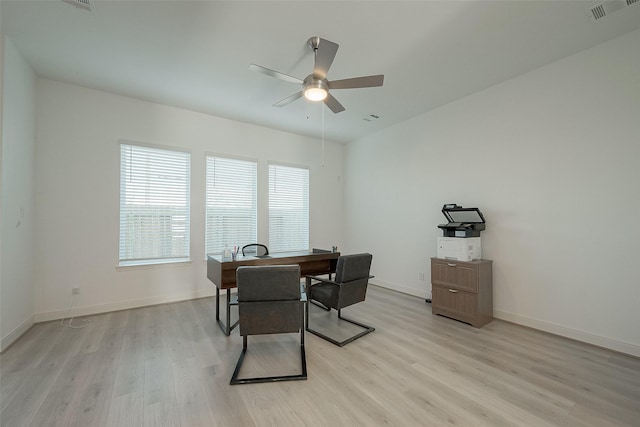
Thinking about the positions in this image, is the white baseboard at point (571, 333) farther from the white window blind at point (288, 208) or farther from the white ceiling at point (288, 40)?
the white window blind at point (288, 208)

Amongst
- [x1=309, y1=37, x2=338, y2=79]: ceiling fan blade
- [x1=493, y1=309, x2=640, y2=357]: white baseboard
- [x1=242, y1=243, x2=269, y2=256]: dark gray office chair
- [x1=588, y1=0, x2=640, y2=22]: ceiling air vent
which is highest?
[x1=588, y1=0, x2=640, y2=22]: ceiling air vent

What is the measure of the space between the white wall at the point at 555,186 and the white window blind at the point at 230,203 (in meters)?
3.15

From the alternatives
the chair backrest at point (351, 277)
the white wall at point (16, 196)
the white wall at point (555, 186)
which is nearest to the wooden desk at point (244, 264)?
the chair backrest at point (351, 277)

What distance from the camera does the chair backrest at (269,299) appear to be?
86.0 inches

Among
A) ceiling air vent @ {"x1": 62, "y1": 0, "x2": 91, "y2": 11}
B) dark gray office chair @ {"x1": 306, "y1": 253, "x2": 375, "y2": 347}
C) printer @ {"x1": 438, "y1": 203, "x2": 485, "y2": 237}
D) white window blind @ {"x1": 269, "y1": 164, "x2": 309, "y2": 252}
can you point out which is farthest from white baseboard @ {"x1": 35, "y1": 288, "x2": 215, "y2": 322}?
printer @ {"x1": 438, "y1": 203, "x2": 485, "y2": 237}

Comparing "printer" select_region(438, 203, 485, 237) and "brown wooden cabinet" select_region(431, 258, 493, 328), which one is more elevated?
"printer" select_region(438, 203, 485, 237)

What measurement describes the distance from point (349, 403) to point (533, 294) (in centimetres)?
278

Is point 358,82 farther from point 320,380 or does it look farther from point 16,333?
point 16,333

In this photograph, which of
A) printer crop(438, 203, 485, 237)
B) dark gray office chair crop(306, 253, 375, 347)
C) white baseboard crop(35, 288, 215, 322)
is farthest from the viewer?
printer crop(438, 203, 485, 237)

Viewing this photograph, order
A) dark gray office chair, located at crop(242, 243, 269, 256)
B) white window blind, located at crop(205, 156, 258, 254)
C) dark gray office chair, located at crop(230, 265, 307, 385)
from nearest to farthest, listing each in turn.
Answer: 1. dark gray office chair, located at crop(230, 265, 307, 385)
2. dark gray office chair, located at crop(242, 243, 269, 256)
3. white window blind, located at crop(205, 156, 258, 254)

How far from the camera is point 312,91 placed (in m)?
2.59

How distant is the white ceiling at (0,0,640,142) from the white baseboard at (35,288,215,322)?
3038mm

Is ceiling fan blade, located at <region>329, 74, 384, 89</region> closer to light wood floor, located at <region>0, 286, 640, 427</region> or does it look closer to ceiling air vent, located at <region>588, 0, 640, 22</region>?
ceiling air vent, located at <region>588, 0, 640, 22</region>

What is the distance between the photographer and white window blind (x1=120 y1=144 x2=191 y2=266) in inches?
150
